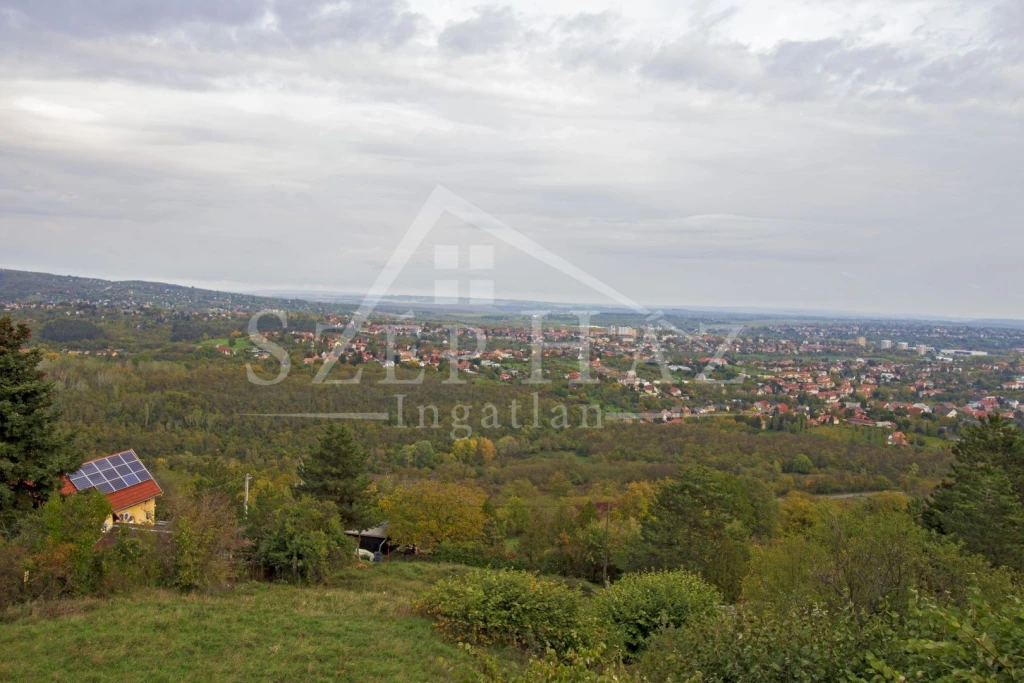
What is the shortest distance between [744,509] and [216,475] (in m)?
17.2

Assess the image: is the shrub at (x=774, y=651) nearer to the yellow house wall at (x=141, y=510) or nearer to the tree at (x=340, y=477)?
the tree at (x=340, y=477)

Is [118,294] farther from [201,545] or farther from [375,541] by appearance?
[201,545]

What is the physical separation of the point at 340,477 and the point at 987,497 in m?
15.7

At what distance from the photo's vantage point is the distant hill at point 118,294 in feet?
225

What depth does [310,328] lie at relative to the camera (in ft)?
210

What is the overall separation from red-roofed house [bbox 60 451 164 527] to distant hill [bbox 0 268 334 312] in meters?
58.6

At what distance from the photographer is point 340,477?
55.2ft

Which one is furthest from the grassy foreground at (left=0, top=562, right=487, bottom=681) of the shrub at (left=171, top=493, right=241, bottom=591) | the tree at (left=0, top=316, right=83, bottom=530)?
the tree at (left=0, top=316, right=83, bottom=530)

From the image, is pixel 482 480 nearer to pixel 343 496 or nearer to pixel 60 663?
pixel 343 496

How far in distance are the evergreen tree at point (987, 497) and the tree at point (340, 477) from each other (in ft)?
47.1

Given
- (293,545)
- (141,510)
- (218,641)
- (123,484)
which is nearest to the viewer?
(218,641)

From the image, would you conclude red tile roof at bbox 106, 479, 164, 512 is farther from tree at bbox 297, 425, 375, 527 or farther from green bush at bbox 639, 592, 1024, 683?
green bush at bbox 639, 592, 1024, 683

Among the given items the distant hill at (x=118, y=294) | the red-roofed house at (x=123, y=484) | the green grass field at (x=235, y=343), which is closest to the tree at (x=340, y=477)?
the red-roofed house at (x=123, y=484)

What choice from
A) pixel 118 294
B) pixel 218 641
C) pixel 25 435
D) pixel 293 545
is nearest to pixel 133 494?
pixel 25 435
